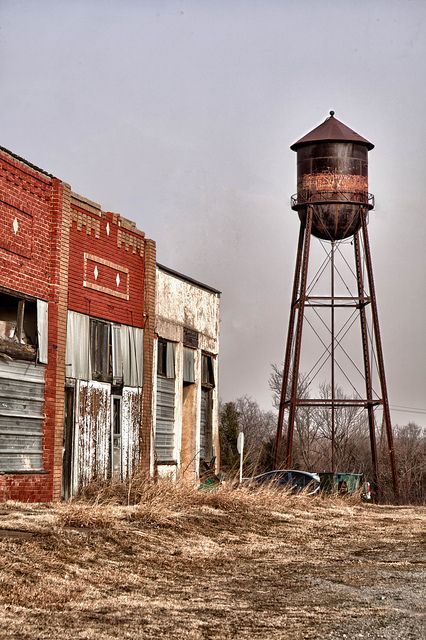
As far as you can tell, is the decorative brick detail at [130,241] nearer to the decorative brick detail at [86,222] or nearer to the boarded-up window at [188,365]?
the decorative brick detail at [86,222]

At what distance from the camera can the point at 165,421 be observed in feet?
91.8

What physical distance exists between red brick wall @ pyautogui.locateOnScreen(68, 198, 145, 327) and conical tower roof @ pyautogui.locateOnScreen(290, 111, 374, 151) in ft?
45.6

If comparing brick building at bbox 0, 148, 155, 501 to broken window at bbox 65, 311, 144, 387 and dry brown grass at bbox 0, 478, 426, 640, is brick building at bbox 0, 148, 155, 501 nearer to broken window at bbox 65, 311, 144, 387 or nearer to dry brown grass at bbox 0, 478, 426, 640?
broken window at bbox 65, 311, 144, 387

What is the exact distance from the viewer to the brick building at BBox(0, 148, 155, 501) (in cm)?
2081

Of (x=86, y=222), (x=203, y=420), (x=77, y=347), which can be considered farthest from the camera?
(x=203, y=420)

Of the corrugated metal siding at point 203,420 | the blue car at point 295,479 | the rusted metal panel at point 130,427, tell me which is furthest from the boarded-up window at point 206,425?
the rusted metal panel at point 130,427

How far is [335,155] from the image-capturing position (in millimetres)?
38844

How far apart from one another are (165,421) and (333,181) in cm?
1388

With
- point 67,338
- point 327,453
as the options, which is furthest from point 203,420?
point 327,453

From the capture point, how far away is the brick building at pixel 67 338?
20812 millimetres

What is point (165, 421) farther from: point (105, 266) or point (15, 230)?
point (15, 230)

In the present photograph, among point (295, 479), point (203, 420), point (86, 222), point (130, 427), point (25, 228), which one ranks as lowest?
point (295, 479)

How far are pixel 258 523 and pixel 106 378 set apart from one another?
16.9 ft

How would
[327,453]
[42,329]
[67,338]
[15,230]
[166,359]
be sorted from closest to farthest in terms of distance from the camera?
[15,230], [42,329], [67,338], [166,359], [327,453]
